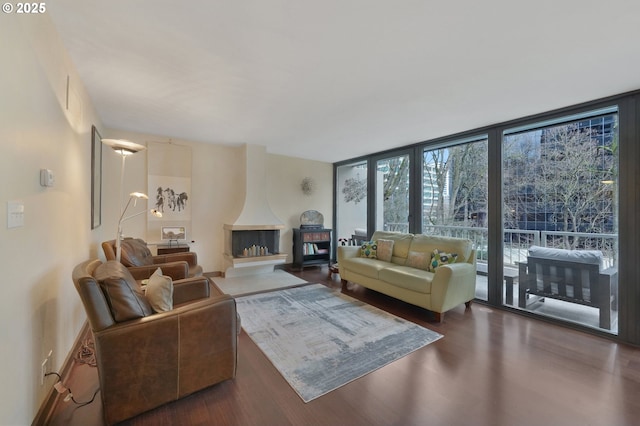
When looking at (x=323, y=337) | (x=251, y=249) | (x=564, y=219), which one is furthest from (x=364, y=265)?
(x=564, y=219)

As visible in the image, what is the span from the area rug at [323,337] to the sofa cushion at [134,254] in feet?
4.21

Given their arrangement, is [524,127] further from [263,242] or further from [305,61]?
[263,242]

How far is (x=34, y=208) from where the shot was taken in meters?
1.51

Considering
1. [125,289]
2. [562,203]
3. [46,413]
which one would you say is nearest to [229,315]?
[125,289]

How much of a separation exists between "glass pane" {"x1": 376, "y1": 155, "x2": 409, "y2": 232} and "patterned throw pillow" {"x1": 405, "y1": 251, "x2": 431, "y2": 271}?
0.95 meters

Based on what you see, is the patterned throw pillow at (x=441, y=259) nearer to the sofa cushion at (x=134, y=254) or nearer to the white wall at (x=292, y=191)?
the white wall at (x=292, y=191)

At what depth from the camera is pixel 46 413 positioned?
1.59 metres

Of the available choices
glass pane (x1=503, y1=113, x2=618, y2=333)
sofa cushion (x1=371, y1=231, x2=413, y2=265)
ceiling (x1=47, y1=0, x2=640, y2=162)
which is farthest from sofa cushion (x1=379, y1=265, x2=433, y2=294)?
ceiling (x1=47, y1=0, x2=640, y2=162)

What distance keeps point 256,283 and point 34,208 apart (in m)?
3.25

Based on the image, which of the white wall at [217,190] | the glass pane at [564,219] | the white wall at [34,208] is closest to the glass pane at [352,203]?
the white wall at [217,190]

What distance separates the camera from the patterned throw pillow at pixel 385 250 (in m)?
4.15

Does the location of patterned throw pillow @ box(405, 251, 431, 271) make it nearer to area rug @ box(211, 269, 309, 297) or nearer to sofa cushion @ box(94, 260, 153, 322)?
area rug @ box(211, 269, 309, 297)

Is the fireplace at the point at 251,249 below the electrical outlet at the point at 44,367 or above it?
above

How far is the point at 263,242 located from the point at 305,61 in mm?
3665
